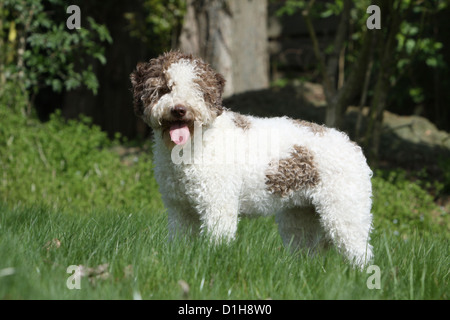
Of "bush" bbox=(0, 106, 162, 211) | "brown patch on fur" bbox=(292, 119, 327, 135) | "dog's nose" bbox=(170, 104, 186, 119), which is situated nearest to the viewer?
"dog's nose" bbox=(170, 104, 186, 119)

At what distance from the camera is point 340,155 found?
12.8 feet

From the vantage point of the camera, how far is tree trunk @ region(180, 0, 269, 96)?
29.4ft

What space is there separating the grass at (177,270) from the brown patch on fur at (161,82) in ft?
3.03

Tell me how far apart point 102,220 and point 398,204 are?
152 inches

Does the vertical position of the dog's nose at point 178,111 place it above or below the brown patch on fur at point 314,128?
above

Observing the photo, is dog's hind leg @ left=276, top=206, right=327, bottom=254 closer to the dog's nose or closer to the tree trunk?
the dog's nose

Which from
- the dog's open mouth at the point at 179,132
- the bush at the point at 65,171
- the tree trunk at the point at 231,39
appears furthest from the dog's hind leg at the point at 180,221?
the tree trunk at the point at 231,39

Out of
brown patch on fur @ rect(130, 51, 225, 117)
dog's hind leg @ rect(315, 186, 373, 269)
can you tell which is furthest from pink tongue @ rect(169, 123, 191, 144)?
dog's hind leg @ rect(315, 186, 373, 269)

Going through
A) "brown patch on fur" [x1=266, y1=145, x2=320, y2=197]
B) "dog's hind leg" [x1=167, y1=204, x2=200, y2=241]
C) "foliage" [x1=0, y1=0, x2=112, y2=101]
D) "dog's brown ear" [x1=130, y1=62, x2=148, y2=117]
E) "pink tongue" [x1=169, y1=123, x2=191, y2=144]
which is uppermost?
"foliage" [x1=0, y1=0, x2=112, y2=101]

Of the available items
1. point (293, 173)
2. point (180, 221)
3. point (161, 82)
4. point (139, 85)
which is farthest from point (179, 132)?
point (293, 173)

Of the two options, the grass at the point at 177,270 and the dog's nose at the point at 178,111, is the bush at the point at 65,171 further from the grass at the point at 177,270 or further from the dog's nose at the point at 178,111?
the dog's nose at the point at 178,111

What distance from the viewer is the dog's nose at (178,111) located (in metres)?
3.47

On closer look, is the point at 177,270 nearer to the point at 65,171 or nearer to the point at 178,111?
the point at 178,111

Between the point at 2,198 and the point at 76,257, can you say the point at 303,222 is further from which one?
the point at 2,198
